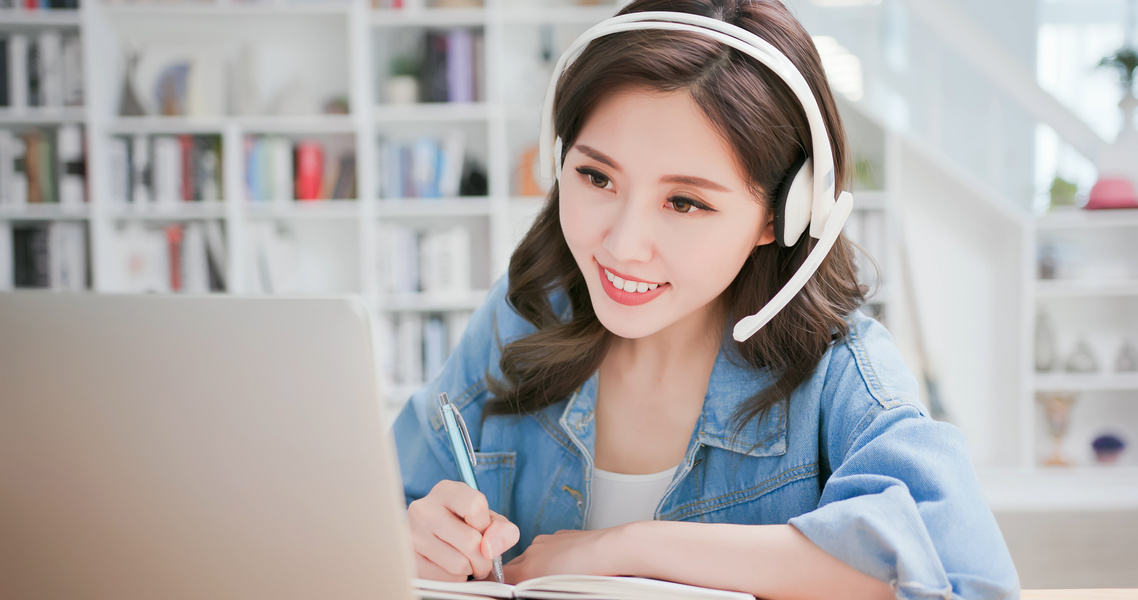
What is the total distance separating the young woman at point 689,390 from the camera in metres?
0.62

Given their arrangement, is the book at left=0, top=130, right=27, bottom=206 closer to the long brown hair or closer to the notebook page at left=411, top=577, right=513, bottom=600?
the long brown hair

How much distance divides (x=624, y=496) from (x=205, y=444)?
0.61 meters

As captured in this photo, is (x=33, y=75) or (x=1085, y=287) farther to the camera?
(x=1085, y=287)

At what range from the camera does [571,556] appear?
2.19 feet

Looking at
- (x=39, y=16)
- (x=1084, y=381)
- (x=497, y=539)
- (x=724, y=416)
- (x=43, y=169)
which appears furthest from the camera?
(x=1084, y=381)

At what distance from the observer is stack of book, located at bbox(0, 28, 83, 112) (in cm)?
277

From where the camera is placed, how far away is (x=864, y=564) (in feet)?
1.94

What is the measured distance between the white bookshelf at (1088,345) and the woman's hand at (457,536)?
9.12 feet

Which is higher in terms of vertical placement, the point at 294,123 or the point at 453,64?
the point at 453,64

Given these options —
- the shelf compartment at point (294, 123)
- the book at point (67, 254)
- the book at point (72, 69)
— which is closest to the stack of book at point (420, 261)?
the shelf compartment at point (294, 123)

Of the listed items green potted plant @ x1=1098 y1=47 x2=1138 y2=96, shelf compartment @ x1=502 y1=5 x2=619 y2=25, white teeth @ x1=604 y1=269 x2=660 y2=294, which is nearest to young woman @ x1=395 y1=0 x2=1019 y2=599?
white teeth @ x1=604 y1=269 x2=660 y2=294

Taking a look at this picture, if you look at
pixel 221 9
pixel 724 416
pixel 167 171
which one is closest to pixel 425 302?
pixel 167 171

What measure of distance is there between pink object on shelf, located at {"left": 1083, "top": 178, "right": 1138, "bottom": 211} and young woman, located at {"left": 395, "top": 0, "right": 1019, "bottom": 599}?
2804 mm

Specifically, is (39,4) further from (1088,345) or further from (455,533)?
(1088,345)
